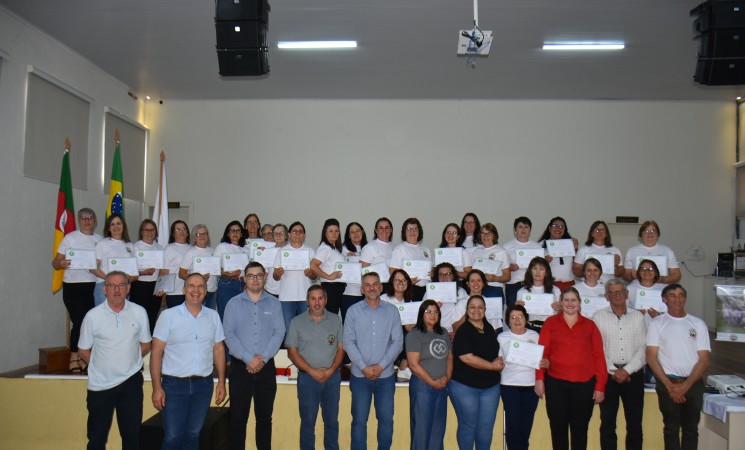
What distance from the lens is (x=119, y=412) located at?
4.18 m

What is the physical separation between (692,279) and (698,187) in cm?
163

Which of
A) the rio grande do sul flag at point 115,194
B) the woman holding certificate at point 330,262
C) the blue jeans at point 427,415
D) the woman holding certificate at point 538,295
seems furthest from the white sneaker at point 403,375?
the rio grande do sul flag at point 115,194

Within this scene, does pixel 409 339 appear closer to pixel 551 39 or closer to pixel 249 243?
pixel 249 243

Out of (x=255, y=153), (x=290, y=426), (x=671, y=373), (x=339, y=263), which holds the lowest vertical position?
(x=290, y=426)

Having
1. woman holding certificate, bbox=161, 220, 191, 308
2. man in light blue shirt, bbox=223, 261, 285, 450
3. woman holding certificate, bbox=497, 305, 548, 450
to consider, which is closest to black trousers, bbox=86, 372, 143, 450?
man in light blue shirt, bbox=223, 261, 285, 450

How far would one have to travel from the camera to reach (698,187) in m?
9.96

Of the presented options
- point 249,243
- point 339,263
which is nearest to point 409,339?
point 339,263

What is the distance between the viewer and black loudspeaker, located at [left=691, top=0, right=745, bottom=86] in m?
4.93

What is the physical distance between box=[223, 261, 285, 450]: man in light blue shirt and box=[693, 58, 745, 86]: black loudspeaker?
434 cm

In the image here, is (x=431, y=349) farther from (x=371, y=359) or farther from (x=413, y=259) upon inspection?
(x=413, y=259)

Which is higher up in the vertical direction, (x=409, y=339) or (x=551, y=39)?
(x=551, y=39)

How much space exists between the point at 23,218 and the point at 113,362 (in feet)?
12.0

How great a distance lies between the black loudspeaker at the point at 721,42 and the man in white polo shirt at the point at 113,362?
209 inches

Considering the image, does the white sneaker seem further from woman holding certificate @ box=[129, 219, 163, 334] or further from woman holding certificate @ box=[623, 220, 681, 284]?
woman holding certificate @ box=[129, 219, 163, 334]
